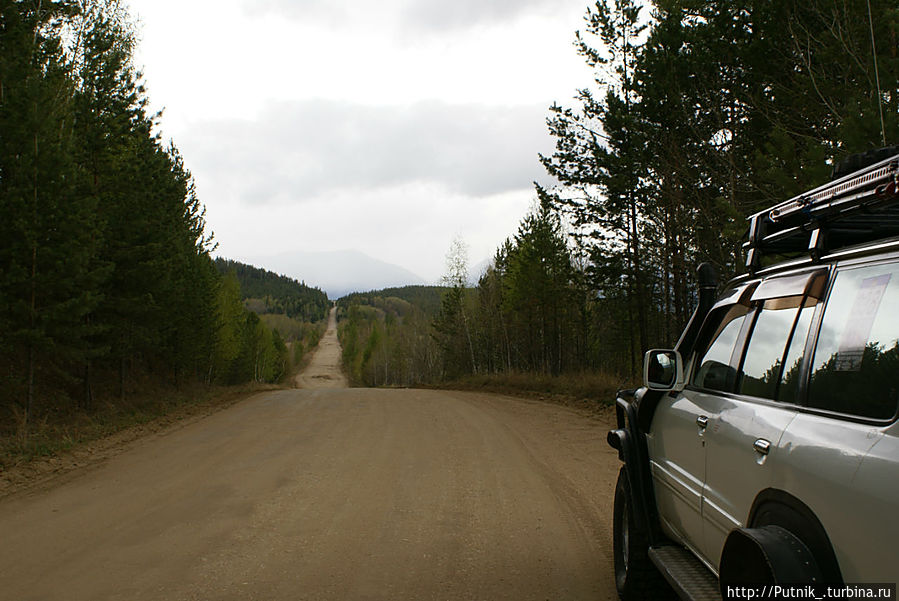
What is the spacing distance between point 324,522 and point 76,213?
411 inches

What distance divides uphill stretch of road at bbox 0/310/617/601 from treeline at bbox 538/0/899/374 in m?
4.67

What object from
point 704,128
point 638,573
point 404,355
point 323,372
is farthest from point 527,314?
point 323,372

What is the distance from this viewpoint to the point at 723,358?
12.2ft

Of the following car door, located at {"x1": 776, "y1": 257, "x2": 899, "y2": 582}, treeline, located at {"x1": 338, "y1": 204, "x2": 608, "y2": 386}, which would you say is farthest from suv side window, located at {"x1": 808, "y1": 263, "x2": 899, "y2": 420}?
treeline, located at {"x1": 338, "y1": 204, "x2": 608, "y2": 386}

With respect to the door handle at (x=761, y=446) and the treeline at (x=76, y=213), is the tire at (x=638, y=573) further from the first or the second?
the treeline at (x=76, y=213)

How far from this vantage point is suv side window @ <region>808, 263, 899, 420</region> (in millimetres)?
2227

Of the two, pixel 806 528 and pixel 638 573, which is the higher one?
pixel 806 528

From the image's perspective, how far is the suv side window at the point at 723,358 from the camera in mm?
3596

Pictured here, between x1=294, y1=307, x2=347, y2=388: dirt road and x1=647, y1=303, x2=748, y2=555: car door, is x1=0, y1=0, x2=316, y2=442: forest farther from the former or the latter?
x1=294, y1=307, x2=347, y2=388: dirt road

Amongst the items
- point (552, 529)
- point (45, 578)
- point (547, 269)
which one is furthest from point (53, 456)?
point (547, 269)

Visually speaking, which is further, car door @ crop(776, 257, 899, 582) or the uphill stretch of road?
the uphill stretch of road

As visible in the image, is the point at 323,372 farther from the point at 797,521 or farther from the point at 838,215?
the point at 797,521

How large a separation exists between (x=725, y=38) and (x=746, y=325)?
48.8 feet

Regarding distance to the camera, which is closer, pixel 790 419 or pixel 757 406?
pixel 790 419
